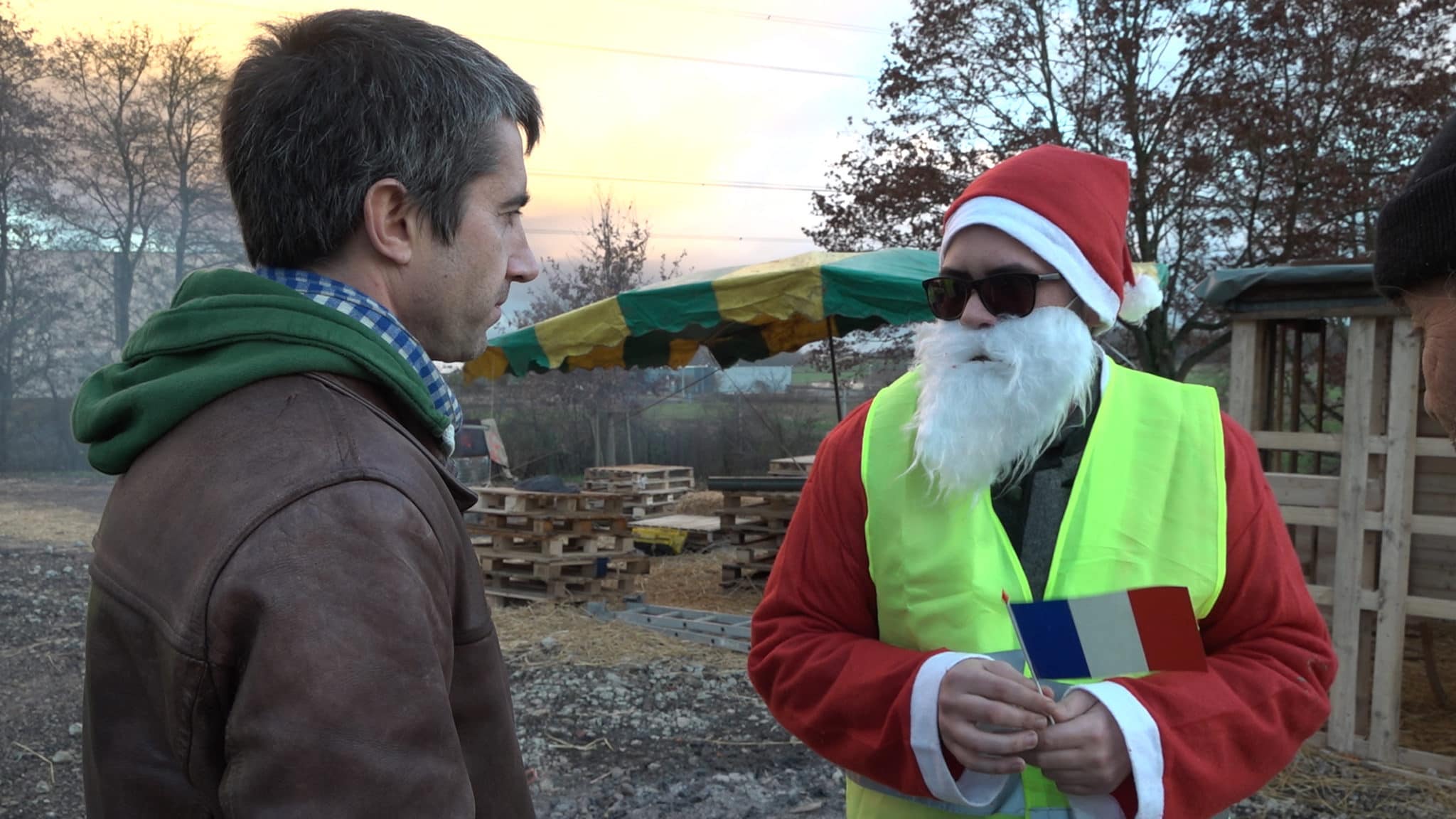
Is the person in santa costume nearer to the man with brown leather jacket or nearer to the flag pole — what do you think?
the flag pole

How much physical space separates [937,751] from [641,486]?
14505mm

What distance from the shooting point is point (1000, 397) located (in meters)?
2.13

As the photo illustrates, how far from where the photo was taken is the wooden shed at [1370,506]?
5184mm

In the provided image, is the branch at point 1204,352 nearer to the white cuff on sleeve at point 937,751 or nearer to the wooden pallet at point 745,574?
the wooden pallet at point 745,574

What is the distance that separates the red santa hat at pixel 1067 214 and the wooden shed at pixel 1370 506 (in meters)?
3.59

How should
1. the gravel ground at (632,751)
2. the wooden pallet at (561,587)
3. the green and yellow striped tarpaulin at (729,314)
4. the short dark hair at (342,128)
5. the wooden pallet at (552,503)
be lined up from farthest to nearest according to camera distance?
the wooden pallet at (552,503) < the wooden pallet at (561,587) < the green and yellow striped tarpaulin at (729,314) < the gravel ground at (632,751) < the short dark hair at (342,128)

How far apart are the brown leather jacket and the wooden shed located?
5383 mm

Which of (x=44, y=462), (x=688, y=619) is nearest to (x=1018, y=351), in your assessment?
(x=688, y=619)

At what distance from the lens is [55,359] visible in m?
16.2

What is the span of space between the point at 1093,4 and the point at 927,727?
13.3 m

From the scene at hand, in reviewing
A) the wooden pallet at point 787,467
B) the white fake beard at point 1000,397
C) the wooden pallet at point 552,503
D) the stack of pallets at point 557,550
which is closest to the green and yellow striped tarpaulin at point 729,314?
the wooden pallet at point 552,503

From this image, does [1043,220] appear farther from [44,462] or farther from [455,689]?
[44,462]

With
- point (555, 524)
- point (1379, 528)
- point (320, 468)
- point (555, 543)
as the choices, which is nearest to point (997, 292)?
point (320, 468)

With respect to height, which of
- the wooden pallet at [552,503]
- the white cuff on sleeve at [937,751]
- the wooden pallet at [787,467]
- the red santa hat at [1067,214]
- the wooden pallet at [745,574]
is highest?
the red santa hat at [1067,214]
